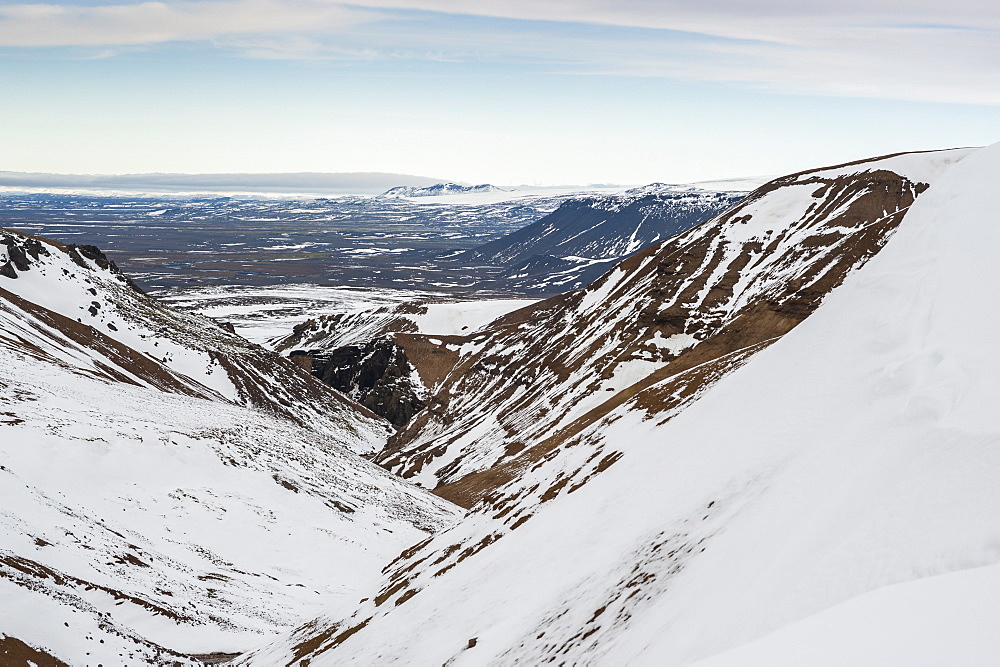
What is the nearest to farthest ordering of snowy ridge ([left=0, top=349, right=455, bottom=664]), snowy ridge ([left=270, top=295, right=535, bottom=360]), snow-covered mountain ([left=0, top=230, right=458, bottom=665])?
snow-covered mountain ([left=0, top=230, right=458, bottom=665])
snowy ridge ([left=0, top=349, right=455, bottom=664])
snowy ridge ([left=270, top=295, right=535, bottom=360])

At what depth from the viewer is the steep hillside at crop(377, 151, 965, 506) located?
3145 inches

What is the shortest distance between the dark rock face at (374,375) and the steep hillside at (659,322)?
6722 millimetres

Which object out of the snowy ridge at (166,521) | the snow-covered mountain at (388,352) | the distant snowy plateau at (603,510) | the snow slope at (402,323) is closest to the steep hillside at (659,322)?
the distant snowy plateau at (603,510)

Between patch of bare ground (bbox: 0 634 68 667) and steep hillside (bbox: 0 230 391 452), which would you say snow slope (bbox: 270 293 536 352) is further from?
patch of bare ground (bbox: 0 634 68 667)

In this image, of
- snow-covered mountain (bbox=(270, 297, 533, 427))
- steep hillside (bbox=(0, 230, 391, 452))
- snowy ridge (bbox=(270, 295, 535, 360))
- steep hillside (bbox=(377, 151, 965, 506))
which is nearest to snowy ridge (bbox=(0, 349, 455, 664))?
steep hillside (bbox=(377, 151, 965, 506))

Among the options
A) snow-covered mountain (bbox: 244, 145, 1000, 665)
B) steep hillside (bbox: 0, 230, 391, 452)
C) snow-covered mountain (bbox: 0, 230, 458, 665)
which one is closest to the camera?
snow-covered mountain (bbox: 244, 145, 1000, 665)

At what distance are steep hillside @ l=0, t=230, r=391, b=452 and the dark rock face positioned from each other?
4808 millimetres

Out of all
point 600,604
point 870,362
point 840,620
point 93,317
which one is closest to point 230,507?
point 600,604

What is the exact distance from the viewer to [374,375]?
144 m

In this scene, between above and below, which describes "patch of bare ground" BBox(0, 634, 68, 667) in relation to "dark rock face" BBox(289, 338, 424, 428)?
above

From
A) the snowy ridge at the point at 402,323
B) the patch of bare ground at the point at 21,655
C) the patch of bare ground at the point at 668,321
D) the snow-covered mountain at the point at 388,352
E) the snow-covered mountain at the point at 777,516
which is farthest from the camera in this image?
the snowy ridge at the point at 402,323

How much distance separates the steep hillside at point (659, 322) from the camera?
262 ft

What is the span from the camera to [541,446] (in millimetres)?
74000

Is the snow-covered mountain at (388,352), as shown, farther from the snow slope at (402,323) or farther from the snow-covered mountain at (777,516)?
the snow-covered mountain at (777,516)
